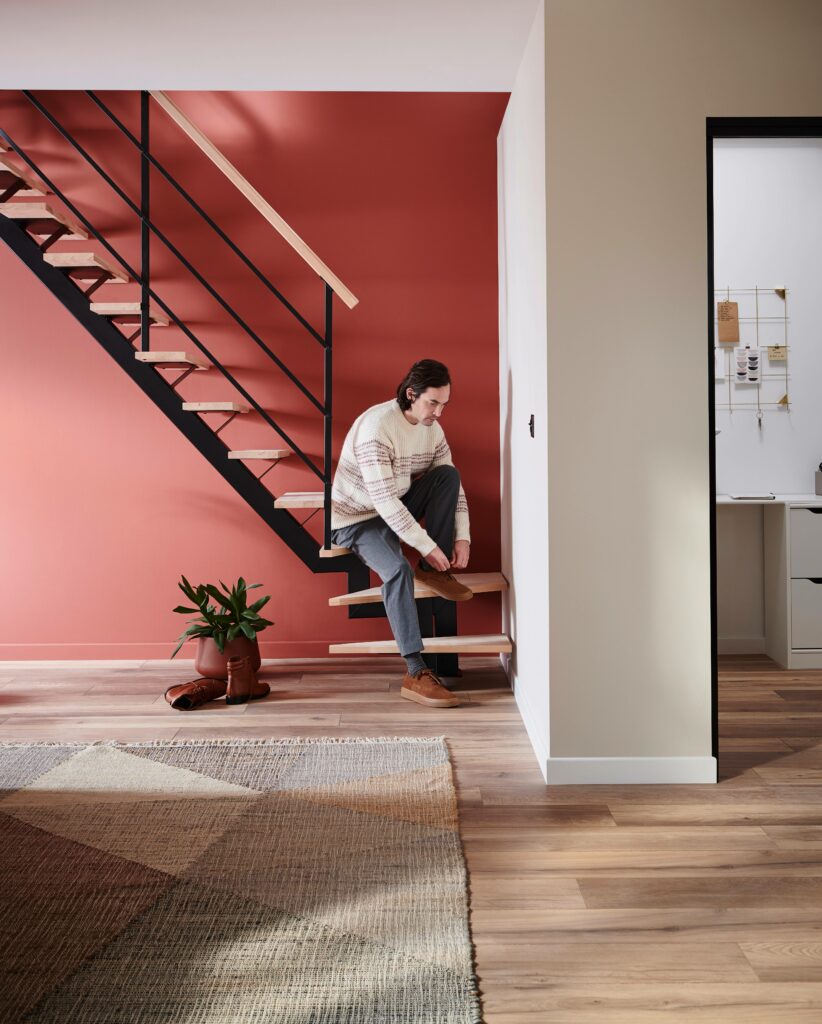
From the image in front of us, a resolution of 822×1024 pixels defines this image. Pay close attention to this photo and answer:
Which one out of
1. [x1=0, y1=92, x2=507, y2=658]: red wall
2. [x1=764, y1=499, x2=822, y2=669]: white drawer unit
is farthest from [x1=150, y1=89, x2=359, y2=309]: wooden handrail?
[x1=764, y1=499, x2=822, y2=669]: white drawer unit

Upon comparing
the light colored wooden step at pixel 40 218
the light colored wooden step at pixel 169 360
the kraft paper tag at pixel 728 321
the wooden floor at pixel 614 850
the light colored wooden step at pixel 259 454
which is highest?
the light colored wooden step at pixel 40 218

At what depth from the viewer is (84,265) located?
411cm

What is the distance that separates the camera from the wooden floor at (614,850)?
1.77m

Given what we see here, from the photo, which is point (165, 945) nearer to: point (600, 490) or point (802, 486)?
point (600, 490)

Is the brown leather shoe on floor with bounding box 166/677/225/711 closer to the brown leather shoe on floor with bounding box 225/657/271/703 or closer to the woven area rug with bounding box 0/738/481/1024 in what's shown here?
the brown leather shoe on floor with bounding box 225/657/271/703

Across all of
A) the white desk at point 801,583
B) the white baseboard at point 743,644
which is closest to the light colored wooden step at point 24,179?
the white desk at point 801,583

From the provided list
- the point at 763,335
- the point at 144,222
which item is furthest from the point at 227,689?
the point at 763,335

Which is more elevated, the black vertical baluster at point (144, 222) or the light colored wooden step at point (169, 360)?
the black vertical baluster at point (144, 222)

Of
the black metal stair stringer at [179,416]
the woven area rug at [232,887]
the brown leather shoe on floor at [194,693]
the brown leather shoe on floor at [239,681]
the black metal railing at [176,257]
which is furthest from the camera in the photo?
the black metal stair stringer at [179,416]

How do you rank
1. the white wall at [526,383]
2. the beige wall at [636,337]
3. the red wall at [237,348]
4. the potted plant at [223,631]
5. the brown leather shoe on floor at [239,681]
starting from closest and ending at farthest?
the beige wall at [636,337] < the white wall at [526,383] < the brown leather shoe on floor at [239,681] < the potted plant at [223,631] < the red wall at [237,348]

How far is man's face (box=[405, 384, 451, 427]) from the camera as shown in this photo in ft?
12.8

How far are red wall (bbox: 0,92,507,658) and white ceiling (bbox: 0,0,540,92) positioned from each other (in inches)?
32.5

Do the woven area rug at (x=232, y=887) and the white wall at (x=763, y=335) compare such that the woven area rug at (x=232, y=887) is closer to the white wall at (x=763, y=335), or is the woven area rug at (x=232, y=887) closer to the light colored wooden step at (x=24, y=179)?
the white wall at (x=763, y=335)

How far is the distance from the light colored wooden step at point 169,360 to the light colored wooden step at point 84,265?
408 millimetres
